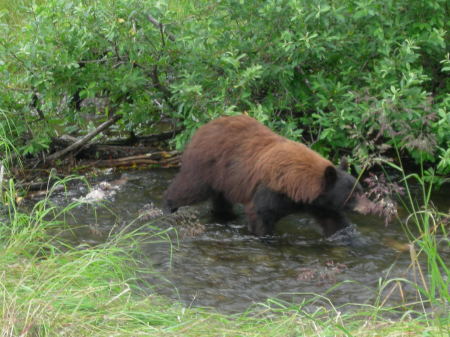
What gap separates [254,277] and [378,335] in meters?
2.05

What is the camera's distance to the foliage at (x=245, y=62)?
642cm

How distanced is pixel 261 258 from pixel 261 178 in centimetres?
74

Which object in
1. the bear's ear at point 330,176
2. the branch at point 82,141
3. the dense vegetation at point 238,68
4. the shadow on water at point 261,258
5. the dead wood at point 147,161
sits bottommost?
the shadow on water at point 261,258

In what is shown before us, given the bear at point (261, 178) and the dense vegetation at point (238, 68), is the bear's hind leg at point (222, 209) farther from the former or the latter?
the dense vegetation at point (238, 68)

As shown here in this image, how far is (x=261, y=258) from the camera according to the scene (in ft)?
18.4

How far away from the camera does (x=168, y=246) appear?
578 centimetres

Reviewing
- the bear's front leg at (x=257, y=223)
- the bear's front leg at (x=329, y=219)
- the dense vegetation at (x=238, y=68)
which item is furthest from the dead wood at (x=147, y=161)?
the bear's front leg at (x=329, y=219)

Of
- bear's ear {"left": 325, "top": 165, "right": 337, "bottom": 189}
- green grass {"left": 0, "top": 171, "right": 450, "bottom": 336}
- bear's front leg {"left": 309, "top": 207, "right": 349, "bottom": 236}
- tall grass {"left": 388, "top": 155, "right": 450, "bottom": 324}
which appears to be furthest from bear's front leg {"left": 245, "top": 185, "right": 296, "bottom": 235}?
green grass {"left": 0, "top": 171, "right": 450, "bottom": 336}

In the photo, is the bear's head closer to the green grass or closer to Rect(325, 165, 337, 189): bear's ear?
Rect(325, 165, 337, 189): bear's ear

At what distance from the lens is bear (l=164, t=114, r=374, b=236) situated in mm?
5664

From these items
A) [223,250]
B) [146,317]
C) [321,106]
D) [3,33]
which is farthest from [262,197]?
[3,33]

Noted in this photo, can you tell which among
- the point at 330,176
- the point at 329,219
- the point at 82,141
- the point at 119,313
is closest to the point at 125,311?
the point at 119,313

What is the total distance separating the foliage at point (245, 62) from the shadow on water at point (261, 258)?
88cm

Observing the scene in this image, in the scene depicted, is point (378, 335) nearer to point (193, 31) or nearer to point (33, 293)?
point (33, 293)
